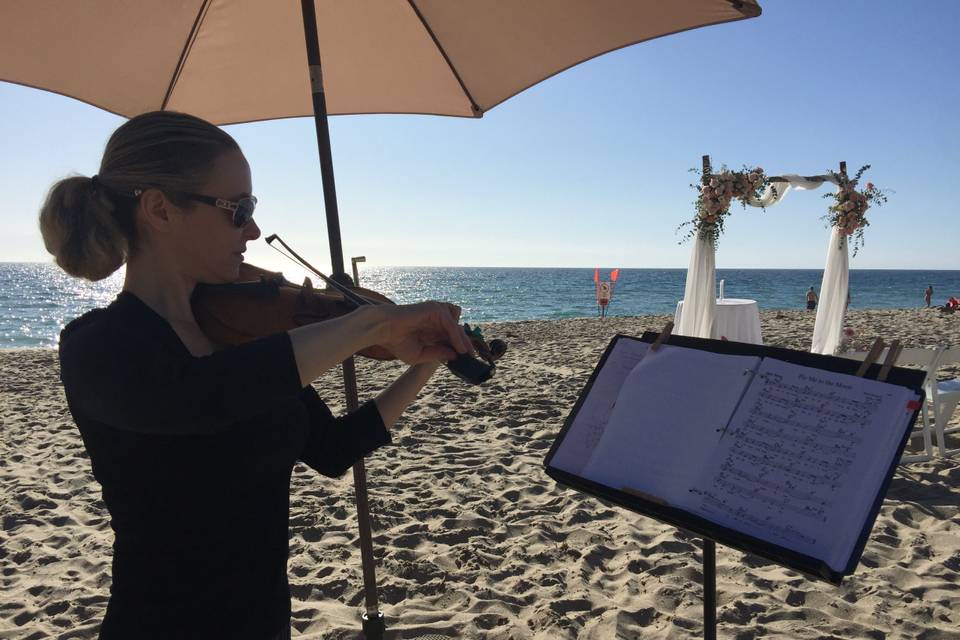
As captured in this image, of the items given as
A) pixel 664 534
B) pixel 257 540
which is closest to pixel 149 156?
pixel 257 540

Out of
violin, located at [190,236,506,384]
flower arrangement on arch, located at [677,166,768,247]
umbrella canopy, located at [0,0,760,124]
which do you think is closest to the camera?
violin, located at [190,236,506,384]

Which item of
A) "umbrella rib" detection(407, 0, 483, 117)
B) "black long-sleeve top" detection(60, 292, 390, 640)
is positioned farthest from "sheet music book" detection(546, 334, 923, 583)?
"umbrella rib" detection(407, 0, 483, 117)

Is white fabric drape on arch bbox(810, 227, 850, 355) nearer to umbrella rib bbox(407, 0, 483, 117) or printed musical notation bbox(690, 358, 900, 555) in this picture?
umbrella rib bbox(407, 0, 483, 117)

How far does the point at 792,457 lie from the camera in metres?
1.26

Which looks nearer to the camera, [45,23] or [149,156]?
[149,156]

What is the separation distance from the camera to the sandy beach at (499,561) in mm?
2729

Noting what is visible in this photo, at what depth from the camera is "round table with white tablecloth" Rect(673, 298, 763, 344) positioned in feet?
25.0

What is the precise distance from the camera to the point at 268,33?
2262 millimetres

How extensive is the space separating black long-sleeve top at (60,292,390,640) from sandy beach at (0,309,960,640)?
173cm

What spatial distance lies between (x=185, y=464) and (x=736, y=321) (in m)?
7.70

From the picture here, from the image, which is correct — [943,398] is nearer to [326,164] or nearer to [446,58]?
[446,58]

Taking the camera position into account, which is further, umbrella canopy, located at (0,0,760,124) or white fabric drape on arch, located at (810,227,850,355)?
white fabric drape on arch, located at (810,227,850,355)

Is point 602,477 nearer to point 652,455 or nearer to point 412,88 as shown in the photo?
point 652,455

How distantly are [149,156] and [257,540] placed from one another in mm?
792
